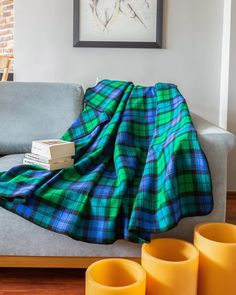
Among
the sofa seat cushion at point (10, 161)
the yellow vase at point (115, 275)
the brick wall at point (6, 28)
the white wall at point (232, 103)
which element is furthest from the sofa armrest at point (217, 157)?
the brick wall at point (6, 28)

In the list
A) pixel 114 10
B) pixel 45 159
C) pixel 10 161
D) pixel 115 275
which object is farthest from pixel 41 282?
pixel 114 10

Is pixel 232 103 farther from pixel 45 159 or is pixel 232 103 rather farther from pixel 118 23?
pixel 45 159

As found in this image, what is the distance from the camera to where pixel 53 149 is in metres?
1.69

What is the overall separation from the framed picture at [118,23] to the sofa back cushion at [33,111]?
53cm

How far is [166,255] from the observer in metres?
1.48

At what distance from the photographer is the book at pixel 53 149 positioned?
170cm

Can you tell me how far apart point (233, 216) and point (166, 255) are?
40.0 inches

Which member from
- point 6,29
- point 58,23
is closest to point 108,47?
point 58,23

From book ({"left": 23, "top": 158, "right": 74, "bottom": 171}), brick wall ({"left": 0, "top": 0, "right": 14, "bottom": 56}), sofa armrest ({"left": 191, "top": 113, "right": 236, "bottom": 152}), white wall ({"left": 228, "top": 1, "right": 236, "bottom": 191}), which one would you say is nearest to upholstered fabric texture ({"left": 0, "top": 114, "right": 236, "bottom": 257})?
sofa armrest ({"left": 191, "top": 113, "right": 236, "bottom": 152})

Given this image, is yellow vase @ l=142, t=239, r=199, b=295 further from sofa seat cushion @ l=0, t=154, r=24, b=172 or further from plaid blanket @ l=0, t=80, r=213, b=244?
sofa seat cushion @ l=0, t=154, r=24, b=172

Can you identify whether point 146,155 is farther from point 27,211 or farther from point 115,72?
point 115,72

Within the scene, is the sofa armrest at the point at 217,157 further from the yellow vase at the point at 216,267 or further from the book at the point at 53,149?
the book at the point at 53,149

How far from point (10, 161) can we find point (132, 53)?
1.16 meters

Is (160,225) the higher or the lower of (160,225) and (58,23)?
the lower
